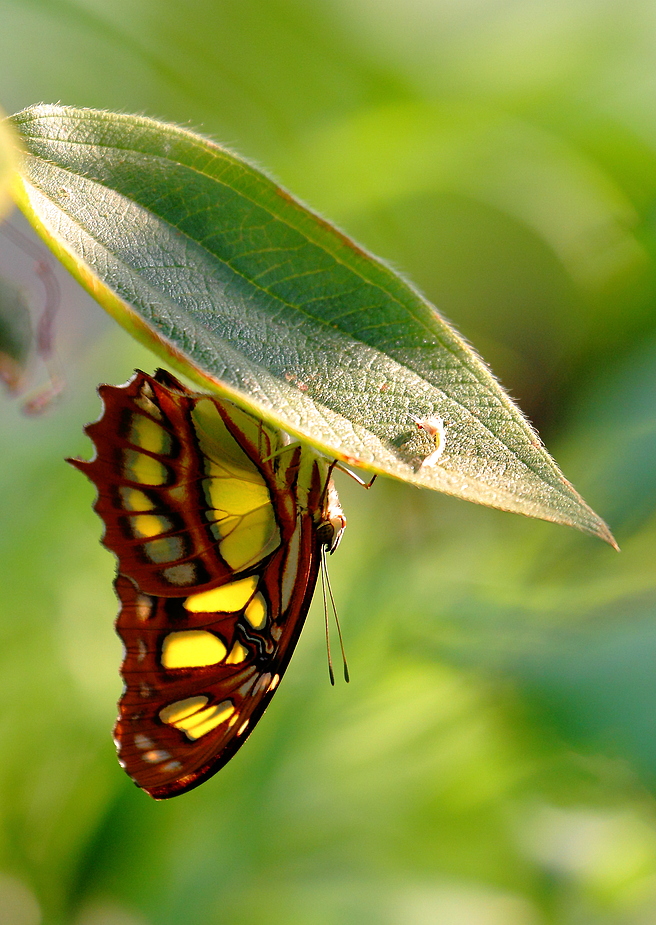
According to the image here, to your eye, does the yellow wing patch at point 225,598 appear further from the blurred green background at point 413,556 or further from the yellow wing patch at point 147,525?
the blurred green background at point 413,556

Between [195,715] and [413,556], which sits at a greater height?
[413,556]

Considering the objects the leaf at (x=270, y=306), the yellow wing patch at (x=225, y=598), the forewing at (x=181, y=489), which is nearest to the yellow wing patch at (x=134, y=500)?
the forewing at (x=181, y=489)

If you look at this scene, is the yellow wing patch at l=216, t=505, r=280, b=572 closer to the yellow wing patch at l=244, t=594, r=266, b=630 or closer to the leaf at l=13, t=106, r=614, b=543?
the yellow wing patch at l=244, t=594, r=266, b=630

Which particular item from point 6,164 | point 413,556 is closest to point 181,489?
point 6,164

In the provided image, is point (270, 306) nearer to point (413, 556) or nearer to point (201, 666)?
point (201, 666)

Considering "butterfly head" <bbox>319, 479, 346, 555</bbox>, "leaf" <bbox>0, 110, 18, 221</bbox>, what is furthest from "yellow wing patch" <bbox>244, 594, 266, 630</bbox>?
"leaf" <bbox>0, 110, 18, 221</bbox>
